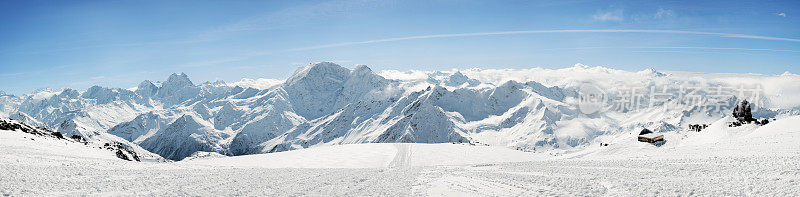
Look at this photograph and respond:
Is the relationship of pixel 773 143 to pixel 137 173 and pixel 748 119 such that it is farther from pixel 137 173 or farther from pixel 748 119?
pixel 137 173

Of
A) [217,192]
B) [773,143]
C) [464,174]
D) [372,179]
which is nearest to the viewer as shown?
[217,192]

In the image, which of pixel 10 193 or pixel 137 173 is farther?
pixel 137 173

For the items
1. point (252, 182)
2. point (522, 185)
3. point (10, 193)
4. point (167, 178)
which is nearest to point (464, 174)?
point (522, 185)

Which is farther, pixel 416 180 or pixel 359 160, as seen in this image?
pixel 359 160

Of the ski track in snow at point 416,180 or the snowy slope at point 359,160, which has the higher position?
the ski track in snow at point 416,180

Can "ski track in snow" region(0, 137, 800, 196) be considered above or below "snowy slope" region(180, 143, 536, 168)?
above

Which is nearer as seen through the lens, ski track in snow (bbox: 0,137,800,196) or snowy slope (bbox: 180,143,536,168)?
ski track in snow (bbox: 0,137,800,196)

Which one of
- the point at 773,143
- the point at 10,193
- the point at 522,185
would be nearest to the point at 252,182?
the point at 10,193

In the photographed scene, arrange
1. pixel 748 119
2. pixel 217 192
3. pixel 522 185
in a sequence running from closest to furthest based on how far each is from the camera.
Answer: pixel 217 192
pixel 522 185
pixel 748 119

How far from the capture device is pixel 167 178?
83.6ft

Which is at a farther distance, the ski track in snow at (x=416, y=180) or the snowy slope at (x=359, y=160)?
the snowy slope at (x=359, y=160)

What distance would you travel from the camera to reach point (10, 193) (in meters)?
18.7

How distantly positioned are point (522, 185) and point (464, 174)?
6762 millimetres

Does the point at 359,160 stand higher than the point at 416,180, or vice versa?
the point at 416,180
